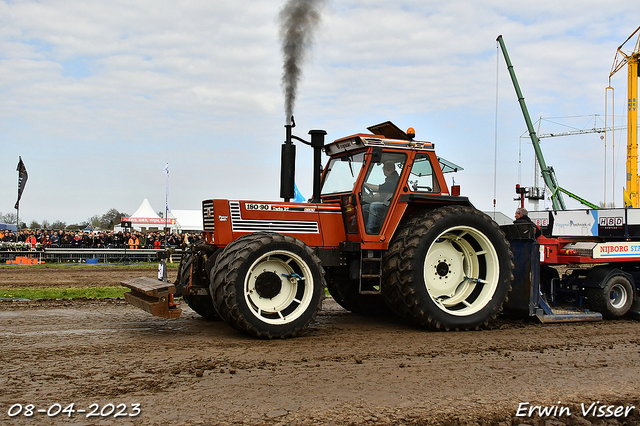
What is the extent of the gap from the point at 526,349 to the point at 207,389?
143 inches

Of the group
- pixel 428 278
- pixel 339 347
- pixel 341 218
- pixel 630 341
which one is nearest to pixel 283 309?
pixel 339 347

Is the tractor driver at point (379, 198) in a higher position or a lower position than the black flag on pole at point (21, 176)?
lower

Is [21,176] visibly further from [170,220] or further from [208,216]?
[208,216]

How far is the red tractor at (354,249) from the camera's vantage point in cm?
621

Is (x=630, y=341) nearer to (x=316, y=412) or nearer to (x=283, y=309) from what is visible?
(x=283, y=309)

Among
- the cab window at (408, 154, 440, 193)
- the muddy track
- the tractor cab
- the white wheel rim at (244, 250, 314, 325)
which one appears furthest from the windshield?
the muddy track

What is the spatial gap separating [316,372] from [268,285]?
163 centimetres

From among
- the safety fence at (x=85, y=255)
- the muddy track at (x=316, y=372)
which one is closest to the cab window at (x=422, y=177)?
the muddy track at (x=316, y=372)

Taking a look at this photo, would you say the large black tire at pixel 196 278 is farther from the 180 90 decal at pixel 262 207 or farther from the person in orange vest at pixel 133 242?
the person in orange vest at pixel 133 242

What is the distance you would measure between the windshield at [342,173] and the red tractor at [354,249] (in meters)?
0.02

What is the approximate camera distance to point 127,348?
5.62m

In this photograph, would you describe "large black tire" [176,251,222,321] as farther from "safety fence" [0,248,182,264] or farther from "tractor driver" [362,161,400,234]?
"safety fence" [0,248,182,264]

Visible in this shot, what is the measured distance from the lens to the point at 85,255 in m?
24.3

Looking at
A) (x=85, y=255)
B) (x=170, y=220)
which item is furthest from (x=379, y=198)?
(x=170, y=220)
